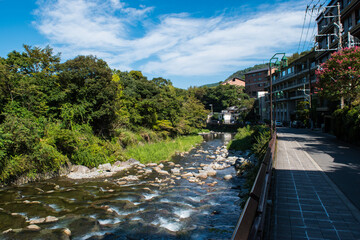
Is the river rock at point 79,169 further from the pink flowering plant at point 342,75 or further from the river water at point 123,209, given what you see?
the pink flowering plant at point 342,75

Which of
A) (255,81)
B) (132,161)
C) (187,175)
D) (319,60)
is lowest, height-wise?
(187,175)

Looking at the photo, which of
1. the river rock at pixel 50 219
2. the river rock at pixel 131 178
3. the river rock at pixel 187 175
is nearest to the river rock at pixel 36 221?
the river rock at pixel 50 219

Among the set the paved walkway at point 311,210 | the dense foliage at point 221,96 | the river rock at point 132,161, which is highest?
the dense foliage at point 221,96

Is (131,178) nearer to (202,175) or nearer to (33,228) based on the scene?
(202,175)

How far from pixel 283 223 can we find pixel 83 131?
16398 mm

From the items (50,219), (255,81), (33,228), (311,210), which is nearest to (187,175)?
(50,219)

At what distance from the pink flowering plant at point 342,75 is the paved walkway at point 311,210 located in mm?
12184

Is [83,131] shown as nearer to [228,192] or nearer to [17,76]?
[17,76]

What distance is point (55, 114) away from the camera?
17.1 m

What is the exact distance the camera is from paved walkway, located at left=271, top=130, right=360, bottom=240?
402 centimetres

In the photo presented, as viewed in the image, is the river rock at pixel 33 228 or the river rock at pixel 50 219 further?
the river rock at pixel 50 219

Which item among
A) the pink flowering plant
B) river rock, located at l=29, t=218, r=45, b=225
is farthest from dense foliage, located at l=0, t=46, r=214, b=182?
the pink flowering plant

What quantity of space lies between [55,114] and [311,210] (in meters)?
17.5

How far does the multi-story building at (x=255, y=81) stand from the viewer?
7875 cm
